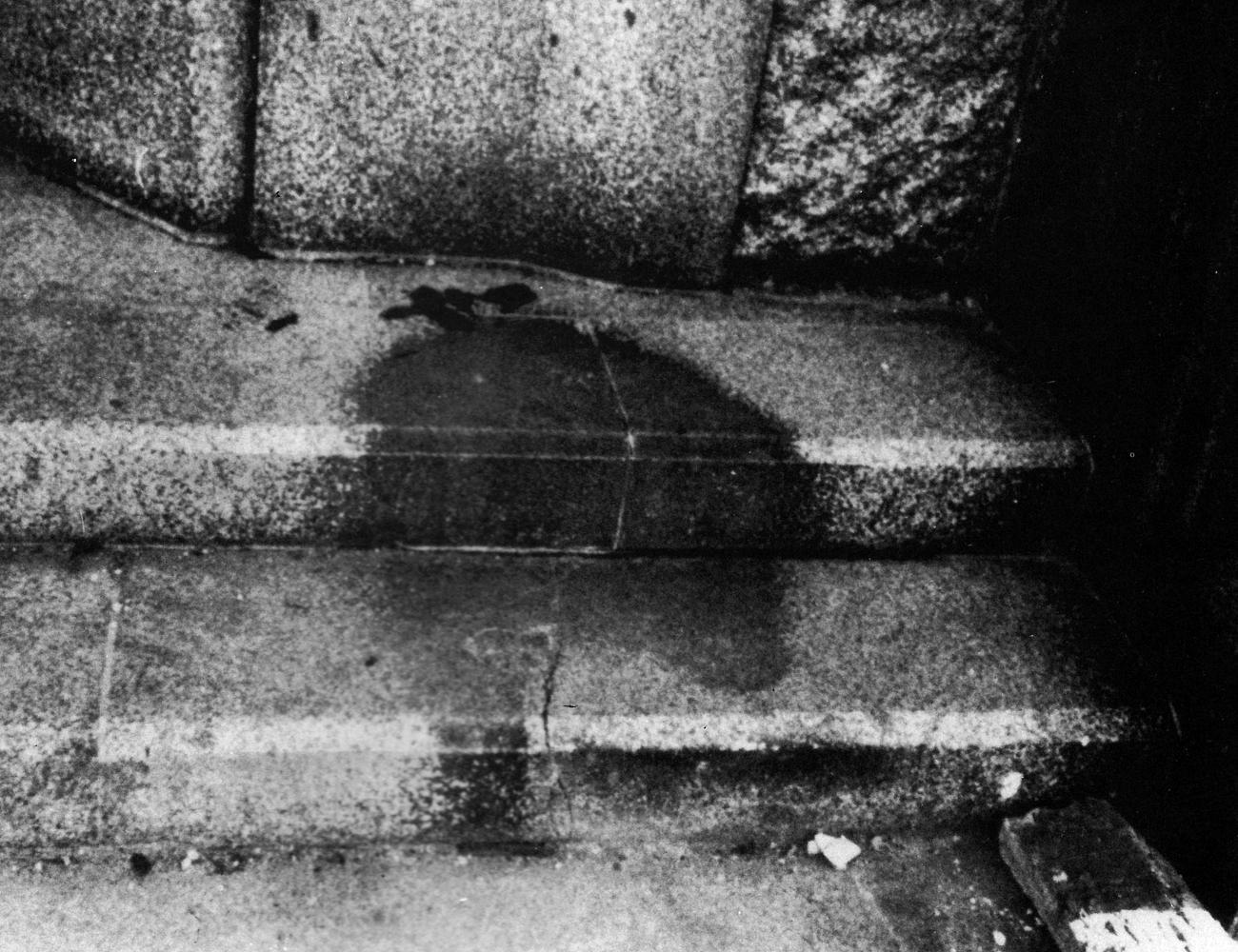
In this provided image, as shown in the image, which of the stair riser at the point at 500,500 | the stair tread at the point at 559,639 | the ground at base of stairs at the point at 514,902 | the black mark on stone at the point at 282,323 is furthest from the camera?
the black mark on stone at the point at 282,323

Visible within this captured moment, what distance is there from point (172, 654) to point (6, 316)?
Result: 0.85 meters

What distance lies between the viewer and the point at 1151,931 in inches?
75.6

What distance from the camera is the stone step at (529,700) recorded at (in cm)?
191

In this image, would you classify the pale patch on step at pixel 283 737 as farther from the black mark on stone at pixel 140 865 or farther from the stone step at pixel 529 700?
the black mark on stone at pixel 140 865

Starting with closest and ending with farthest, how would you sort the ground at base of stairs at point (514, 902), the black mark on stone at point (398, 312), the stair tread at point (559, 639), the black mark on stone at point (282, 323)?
the ground at base of stairs at point (514, 902) → the stair tread at point (559, 639) → the black mark on stone at point (282, 323) → the black mark on stone at point (398, 312)

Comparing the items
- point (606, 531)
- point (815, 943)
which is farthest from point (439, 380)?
point (815, 943)

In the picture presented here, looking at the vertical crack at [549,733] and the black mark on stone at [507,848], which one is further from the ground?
the vertical crack at [549,733]

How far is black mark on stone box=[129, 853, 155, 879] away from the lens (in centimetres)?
192

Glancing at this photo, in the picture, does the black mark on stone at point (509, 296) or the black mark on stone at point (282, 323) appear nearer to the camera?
the black mark on stone at point (282, 323)

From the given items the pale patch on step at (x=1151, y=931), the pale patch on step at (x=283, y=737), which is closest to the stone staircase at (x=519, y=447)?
the pale patch on step at (x=283, y=737)

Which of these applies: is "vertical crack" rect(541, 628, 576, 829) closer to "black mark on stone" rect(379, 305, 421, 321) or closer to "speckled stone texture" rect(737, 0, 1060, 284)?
"black mark on stone" rect(379, 305, 421, 321)

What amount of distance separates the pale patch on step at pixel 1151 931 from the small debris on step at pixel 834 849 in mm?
414

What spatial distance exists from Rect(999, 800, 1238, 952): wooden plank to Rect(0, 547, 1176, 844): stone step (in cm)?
8

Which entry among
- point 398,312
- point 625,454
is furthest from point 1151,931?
point 398,312
